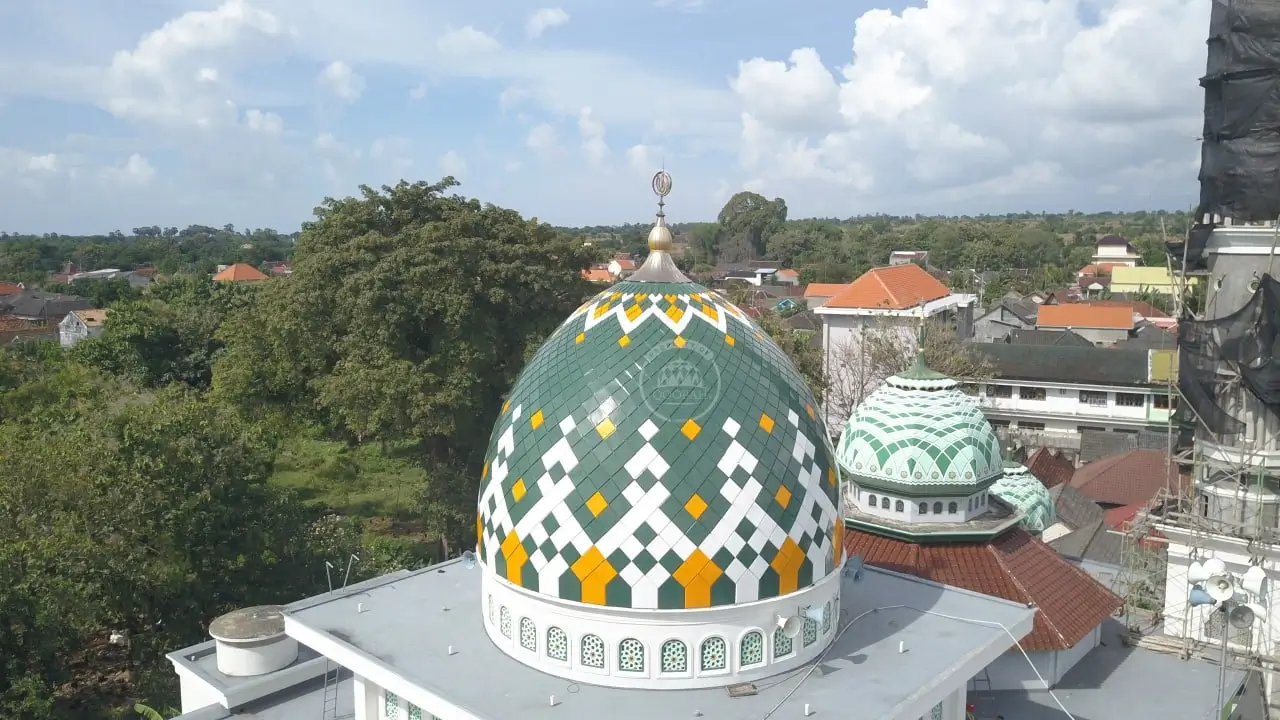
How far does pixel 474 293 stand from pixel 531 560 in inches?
553

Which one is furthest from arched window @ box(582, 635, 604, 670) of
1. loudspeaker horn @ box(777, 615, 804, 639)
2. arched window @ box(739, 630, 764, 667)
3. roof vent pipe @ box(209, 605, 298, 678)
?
roof vent pipe @ box(209, 605, 298, 678)

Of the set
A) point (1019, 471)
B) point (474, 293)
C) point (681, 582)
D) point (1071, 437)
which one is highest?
point (474, 293)

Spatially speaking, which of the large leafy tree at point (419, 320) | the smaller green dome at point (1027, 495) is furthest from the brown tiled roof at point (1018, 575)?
→ the large leafy tree at point (419, 320)

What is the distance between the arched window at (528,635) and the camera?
9.08m

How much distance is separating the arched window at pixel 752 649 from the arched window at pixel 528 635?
2074 mm

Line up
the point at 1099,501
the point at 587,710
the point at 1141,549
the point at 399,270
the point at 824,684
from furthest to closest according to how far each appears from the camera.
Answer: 1. the point at 1099,501
2. the point at 399,270
3. the point at 1141,549
4. the point at 824,684
5. the point at 587,710

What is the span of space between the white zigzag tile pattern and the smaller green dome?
13.1 ft

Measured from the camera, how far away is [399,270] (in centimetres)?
2139

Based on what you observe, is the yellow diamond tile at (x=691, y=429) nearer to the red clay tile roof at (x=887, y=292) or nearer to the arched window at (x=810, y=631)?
the arched window at (x=810, y=631)

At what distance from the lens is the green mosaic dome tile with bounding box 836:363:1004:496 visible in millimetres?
13406

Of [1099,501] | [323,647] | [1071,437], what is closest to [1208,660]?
[323,647]

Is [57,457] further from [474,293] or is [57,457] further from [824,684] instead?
[824,684]

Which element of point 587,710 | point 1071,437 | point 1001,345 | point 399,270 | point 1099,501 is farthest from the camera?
point 1001,345

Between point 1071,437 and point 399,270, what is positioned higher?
point 399,270
